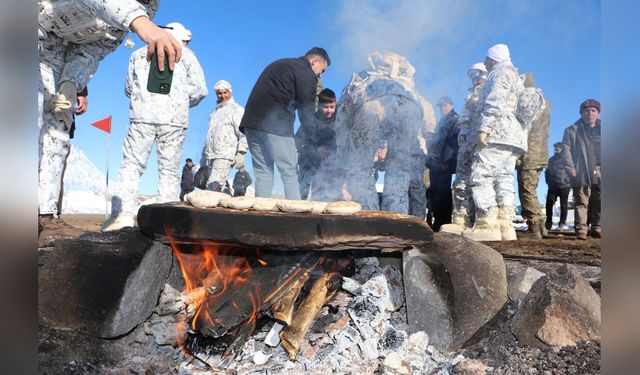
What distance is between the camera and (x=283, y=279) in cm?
229

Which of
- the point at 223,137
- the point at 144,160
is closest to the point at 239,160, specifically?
the point at 223,137

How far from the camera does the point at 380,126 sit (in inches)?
221

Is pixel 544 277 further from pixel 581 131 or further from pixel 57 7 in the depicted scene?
pixel 581 131

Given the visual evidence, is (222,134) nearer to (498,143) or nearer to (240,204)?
(498,143)

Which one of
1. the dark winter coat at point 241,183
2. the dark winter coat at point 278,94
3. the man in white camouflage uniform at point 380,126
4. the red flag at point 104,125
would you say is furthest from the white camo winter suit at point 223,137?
the red flag at point 104,125

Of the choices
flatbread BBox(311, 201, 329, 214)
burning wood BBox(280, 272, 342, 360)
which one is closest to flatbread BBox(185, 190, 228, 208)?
flatbread BBox(311, 201, 329, 214)

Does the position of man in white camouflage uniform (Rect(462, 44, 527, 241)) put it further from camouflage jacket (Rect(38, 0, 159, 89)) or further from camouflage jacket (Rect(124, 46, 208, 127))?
camouflage jacket (Rect(38, 0, 159, 89))

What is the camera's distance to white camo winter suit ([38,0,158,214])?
2842 millimetres

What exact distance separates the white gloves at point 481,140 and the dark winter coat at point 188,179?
666 cm

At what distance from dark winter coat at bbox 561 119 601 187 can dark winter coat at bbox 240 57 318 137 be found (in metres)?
4.04

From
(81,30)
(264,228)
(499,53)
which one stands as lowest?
(264,228)

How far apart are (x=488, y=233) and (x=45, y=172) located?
16.4 ft
